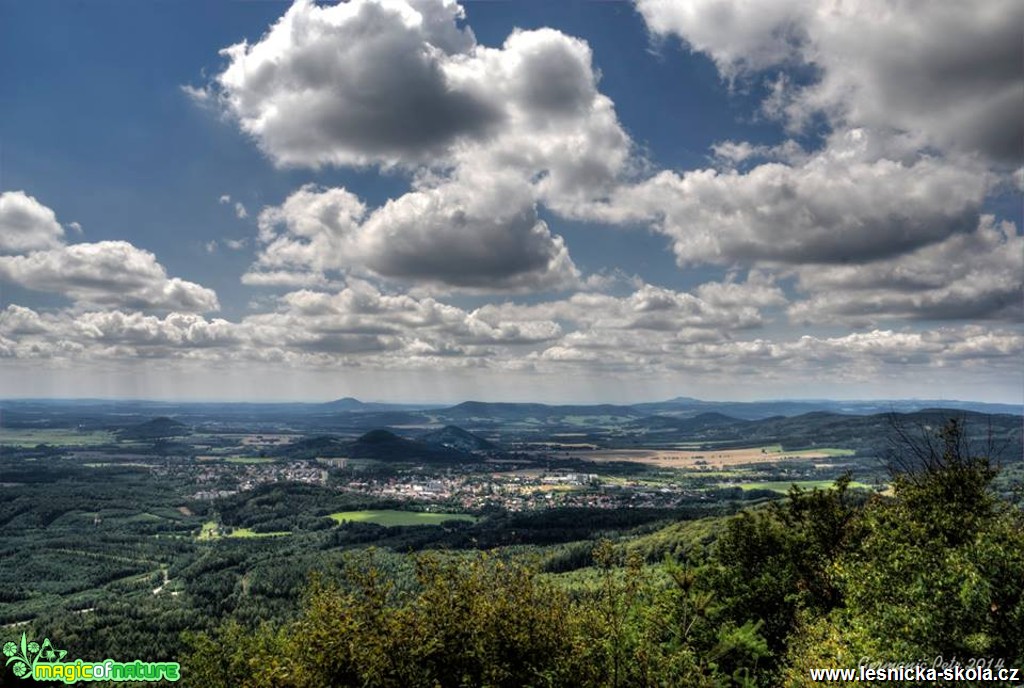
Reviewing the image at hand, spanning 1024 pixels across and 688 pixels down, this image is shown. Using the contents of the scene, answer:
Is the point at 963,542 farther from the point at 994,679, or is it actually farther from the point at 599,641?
the point at 599,641

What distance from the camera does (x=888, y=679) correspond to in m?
22.9

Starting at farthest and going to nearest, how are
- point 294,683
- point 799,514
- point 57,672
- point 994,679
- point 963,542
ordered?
point 799,514
point 57,672
point 963,542
point 994,679
point 294,683

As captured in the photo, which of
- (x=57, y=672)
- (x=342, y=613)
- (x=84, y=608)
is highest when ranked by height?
(x=342, y=613)

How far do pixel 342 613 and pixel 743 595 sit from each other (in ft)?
124

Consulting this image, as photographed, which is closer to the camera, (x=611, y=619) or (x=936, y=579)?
(x=611, y=619)

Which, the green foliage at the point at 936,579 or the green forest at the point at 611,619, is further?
the green foliage at the point at 936,579

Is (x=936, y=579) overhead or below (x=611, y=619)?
overhead

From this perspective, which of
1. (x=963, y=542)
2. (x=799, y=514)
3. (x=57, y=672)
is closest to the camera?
(x=963, y=542)

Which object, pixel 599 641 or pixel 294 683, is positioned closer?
pixel 294 683

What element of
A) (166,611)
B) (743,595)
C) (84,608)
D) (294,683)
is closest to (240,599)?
(166,611)

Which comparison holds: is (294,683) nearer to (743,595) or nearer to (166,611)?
(743,595)

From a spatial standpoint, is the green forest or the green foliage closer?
the green forest

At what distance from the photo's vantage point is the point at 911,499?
36.2 meters

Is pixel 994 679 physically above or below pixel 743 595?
above
